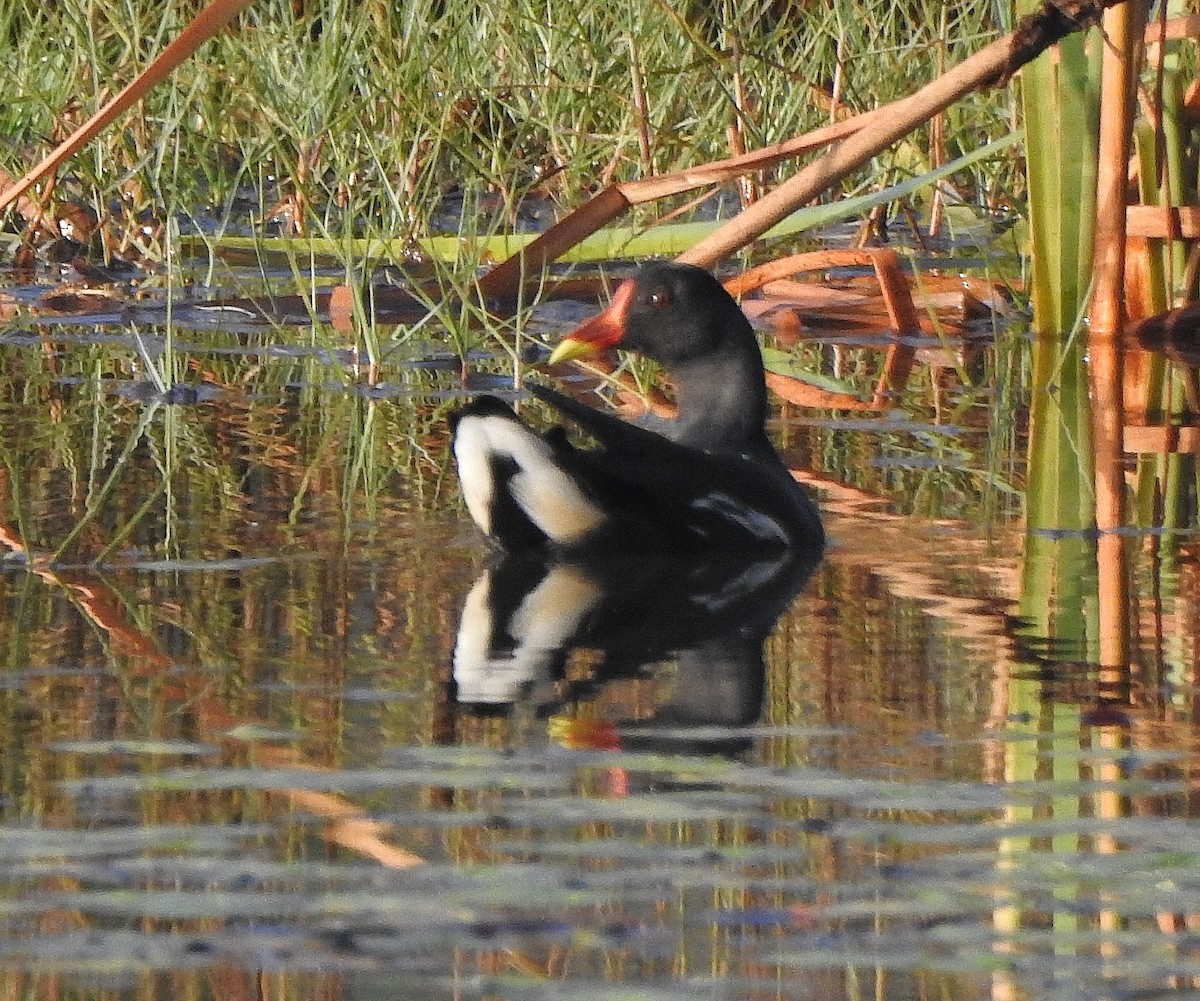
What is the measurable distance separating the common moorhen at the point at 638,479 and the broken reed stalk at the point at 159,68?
0.86 m

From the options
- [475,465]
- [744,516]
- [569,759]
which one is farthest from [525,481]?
[569,759]

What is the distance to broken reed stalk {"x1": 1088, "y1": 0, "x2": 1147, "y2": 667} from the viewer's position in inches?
214

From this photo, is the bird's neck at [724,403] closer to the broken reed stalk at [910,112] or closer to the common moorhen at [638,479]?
the common moorhen at [638,479]

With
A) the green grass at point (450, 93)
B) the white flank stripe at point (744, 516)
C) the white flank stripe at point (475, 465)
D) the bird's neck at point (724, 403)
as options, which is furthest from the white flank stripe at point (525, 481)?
Result: the green grass at point (450, 93)

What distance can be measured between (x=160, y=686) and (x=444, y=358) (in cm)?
368

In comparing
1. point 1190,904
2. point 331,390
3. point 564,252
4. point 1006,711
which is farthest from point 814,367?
point 1190,904

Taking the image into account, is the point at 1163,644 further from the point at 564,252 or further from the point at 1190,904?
the point at 564,252

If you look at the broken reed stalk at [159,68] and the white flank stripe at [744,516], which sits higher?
the broken reed stalk at [159,68]

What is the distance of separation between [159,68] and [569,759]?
2041 millimetres

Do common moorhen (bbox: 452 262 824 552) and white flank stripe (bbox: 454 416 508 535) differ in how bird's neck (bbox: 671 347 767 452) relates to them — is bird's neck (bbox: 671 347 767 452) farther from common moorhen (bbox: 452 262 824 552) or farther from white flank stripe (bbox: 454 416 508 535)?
white flank stripe (bbox: 454 416 508 535)

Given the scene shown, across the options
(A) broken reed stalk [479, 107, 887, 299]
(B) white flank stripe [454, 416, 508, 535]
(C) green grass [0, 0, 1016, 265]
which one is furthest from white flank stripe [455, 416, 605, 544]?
(C) green grass [0, 0, 1016, 265]

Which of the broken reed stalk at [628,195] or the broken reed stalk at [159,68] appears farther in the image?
the broken reed stalk at [628,195]

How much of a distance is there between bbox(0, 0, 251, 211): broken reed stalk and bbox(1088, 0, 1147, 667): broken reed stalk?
1.83 metres

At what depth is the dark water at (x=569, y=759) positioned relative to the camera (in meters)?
2.16
